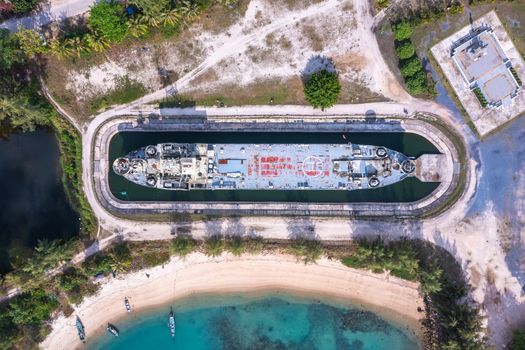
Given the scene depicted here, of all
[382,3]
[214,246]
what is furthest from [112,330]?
[382,3]

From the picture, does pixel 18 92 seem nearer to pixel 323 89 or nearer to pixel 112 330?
pixel 112 330

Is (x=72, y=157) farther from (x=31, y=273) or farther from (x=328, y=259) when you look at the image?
(x=328, y=259)

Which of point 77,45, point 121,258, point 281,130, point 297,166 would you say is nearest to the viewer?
point 77,45

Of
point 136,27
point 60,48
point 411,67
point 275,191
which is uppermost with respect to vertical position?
point 411,67

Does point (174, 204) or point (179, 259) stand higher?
point (174, 204)

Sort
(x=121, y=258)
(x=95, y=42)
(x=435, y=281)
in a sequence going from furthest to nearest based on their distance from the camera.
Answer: (x=121, y=258) → (x=95, y=42) → (x=435, y=281)

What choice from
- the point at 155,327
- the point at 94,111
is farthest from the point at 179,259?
the point at 94,111
